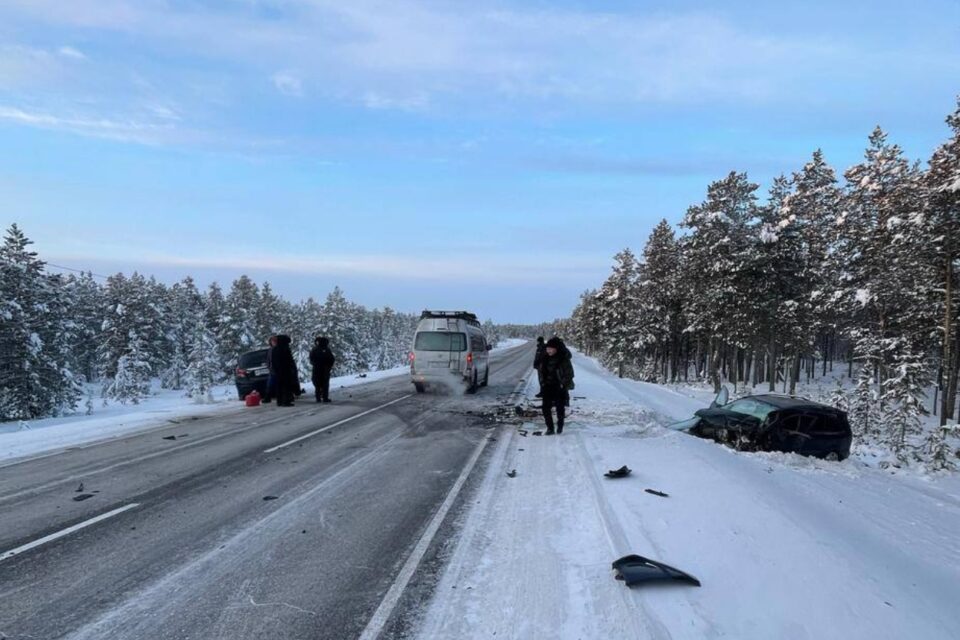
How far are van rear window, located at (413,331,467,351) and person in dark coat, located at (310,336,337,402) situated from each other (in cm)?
318

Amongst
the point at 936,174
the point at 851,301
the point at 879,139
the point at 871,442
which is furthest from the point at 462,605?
the point at 879,139

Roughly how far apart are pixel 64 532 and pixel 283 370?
Answer: 10.8m

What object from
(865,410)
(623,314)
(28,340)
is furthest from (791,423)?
(623,314)

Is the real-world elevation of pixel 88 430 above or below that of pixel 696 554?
below

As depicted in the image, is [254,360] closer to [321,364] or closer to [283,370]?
[283,370]

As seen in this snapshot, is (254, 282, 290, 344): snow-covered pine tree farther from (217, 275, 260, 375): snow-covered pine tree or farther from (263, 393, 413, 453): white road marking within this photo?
(263, 393, 413, 453): white road marking

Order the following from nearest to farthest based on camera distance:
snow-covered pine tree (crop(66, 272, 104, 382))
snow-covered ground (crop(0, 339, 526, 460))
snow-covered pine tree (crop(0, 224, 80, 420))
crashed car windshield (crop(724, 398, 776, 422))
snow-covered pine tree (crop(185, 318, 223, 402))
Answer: snow-covered ground (crop(0, 339, 526, 460))
crashed car windshield (crop(724, 398, 776, 422))
snow-covered pine tree (crop(0, 224, 80, 420))
snow-covered pine tree (crop(185, 318, 223, 402))
snow-covered pine tree (crop(66, 272, 104, 382))

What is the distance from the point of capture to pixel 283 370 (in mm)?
16141

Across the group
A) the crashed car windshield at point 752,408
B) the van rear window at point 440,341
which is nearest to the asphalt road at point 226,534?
the crashed car windshield at point 752,408

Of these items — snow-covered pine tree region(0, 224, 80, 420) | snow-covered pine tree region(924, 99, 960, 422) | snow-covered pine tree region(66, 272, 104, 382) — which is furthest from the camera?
snow-covered pine tree region(66, 272, 104, 382)

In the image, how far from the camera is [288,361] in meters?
16.2

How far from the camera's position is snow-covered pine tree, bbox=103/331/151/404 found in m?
42.7

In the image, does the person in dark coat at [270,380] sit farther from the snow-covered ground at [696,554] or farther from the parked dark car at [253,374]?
the snow-covered ground at [696,554]

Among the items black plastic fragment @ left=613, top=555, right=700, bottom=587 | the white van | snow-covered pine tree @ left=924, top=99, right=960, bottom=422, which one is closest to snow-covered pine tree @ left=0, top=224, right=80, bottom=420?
the white van
